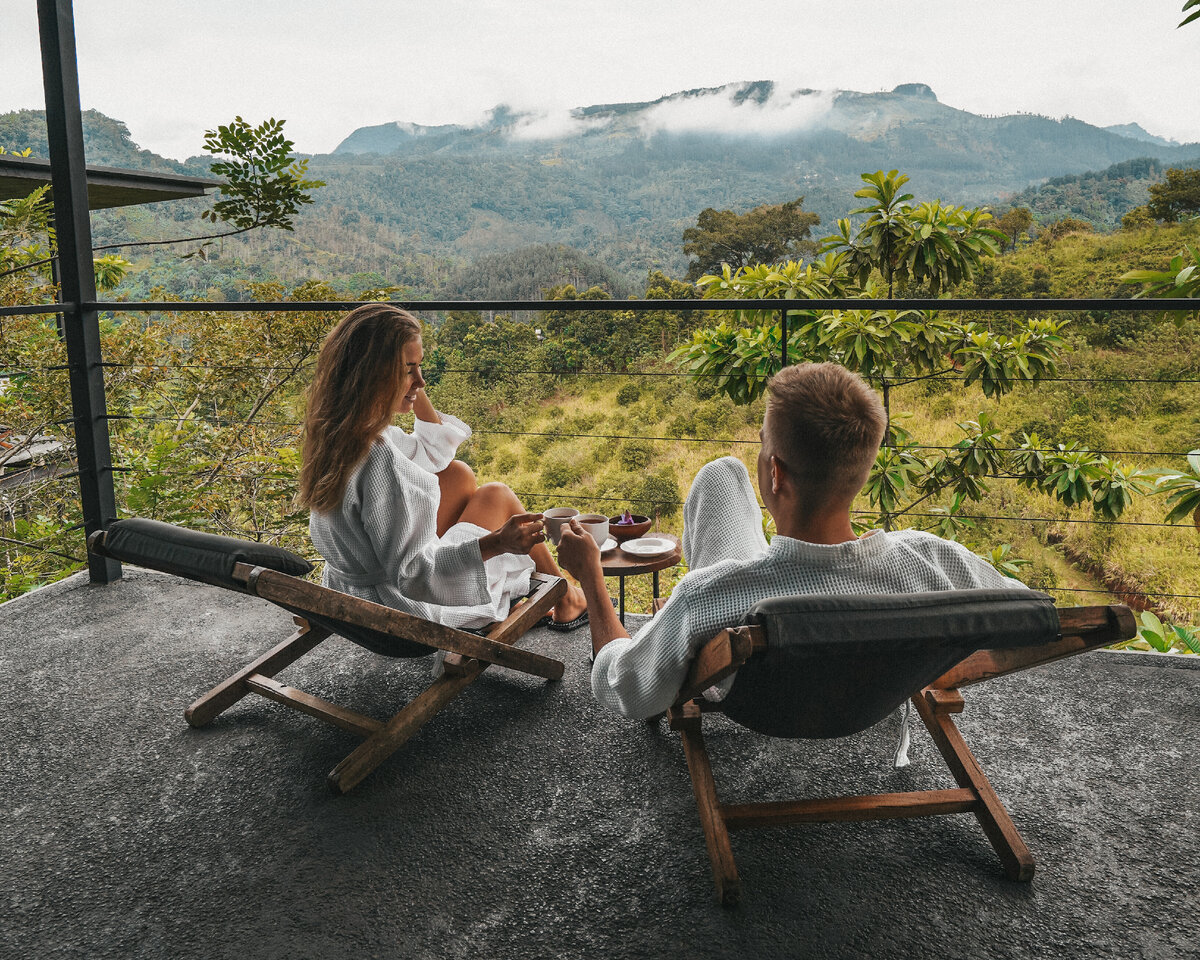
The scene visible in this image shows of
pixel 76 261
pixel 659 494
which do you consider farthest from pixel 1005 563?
pixel 659 494

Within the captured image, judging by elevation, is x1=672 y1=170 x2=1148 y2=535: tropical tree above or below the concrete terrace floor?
above

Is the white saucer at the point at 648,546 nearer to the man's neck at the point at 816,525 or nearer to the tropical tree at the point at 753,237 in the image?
the man's neck at the point at 816,525

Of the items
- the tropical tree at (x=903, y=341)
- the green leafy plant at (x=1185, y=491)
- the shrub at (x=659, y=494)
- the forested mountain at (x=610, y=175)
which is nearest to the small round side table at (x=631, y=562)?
the green leafy plant at (x=1185, y=491)

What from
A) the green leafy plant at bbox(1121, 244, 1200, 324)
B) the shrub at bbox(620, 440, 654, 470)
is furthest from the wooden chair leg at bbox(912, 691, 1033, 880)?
the shrub at bbox(620, 440, 654, 470)

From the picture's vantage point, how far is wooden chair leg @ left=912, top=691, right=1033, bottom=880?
1.38 metres

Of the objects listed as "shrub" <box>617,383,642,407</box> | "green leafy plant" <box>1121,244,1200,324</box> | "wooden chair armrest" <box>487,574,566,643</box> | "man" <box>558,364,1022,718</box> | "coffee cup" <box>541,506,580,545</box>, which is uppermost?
"green leafy plant" <box>1121,244,1200,324</box>

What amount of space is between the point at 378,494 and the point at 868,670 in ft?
3.38

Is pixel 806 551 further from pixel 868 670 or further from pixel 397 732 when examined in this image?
pixel 397 732

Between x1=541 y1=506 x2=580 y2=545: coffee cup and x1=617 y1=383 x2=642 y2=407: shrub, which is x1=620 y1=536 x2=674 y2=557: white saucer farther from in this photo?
x1=617 y1=383 x2=642 y2=407: shrub

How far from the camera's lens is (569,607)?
242cm

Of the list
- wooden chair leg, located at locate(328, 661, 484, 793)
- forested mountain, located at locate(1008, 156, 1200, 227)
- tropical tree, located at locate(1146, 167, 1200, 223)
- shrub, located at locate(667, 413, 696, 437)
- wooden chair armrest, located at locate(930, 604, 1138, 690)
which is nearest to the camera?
wooden chair armrest, located at locate(930, 604, 1138, 690)

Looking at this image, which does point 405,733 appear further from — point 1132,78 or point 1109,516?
point 1132,78

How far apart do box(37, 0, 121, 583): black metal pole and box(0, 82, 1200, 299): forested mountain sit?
12877 mm

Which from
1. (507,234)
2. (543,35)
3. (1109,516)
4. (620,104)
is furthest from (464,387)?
(543,35)
